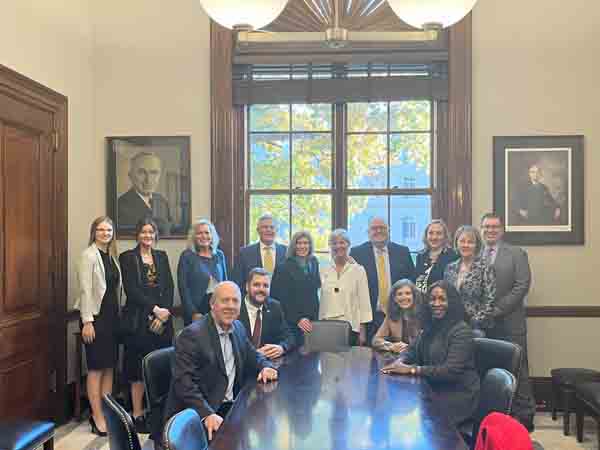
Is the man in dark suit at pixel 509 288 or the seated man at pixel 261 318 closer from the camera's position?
the seated man at pixel 261 318

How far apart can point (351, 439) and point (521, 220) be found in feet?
11.8

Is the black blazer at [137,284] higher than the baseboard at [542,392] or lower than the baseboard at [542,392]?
higher

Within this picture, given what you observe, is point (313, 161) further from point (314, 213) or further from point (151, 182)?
point (151, 182)

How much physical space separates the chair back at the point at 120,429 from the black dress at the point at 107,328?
8.23 ft

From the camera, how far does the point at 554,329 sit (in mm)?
5406

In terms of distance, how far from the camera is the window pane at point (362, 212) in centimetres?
566

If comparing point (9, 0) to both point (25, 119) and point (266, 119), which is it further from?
point (266, 119)

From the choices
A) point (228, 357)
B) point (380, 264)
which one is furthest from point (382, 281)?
point (228, 357)

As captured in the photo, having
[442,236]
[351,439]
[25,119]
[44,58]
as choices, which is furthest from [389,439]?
[44,58]

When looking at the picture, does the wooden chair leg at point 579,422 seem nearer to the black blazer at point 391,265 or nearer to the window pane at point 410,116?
A: the black blazer at point 391,265

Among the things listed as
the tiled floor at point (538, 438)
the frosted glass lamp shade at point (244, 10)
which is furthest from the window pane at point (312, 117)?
the frosted glass lamp shade at point (244, 10)

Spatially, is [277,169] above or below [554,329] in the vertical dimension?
above

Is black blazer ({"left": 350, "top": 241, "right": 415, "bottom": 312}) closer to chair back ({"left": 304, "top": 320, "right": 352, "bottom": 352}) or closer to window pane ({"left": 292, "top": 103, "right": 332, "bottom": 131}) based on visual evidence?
chair back ({"left": 304, "top": 320, "right": 352, "bottom": 352})

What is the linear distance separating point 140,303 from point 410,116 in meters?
2.77
